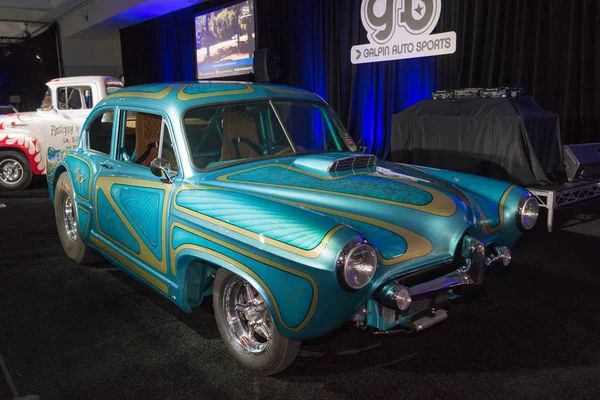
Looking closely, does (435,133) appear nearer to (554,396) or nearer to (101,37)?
(554,396)

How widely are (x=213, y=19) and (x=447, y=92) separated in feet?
31.0

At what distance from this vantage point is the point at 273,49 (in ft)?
42.5

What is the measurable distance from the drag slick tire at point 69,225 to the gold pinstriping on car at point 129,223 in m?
0.73

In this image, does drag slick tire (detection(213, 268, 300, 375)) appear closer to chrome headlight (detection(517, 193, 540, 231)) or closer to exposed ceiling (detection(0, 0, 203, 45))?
chrome headlight (detection(517, 193, 540, 231))

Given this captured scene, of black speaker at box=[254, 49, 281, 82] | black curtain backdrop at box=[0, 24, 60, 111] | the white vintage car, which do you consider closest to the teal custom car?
the white vintage car

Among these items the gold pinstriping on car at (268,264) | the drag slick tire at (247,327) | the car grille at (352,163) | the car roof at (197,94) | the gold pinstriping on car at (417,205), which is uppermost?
the car roof at (197,94)

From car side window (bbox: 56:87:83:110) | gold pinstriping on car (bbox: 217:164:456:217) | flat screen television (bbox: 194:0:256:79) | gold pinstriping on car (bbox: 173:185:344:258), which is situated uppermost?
flat screen television (bbox: 194:0:256:79)

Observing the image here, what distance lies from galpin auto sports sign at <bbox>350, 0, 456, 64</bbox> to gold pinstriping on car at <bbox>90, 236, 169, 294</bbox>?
7.14 meters

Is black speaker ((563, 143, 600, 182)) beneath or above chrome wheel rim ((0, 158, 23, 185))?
above

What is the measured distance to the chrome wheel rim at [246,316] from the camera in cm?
272

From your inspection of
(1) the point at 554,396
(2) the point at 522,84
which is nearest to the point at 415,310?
(1) the point at 554,396

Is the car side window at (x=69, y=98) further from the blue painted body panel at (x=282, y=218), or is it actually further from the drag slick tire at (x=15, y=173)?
the blue painted body panel at (x=282, y=218)

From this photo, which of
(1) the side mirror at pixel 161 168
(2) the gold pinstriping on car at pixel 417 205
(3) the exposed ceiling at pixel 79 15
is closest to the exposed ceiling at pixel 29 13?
(3) the exposed ceiling at pixel 79 15

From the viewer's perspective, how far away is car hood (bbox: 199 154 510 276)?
102 inches
